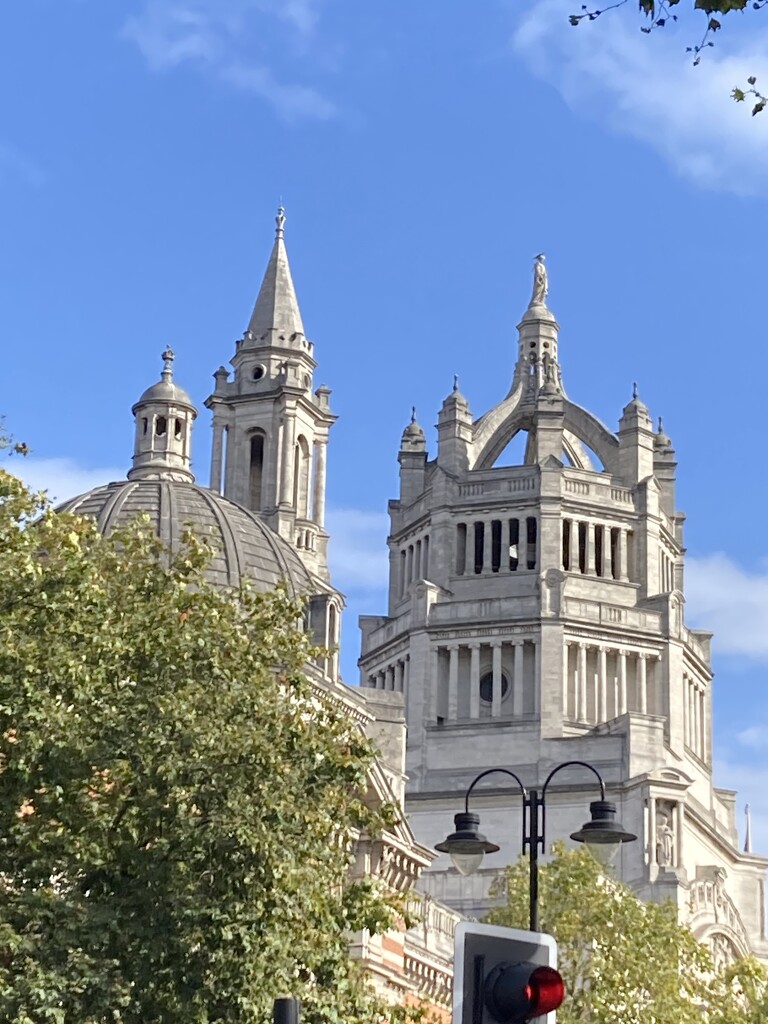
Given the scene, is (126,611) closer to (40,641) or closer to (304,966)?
(40,641)

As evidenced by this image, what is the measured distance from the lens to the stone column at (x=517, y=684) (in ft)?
353

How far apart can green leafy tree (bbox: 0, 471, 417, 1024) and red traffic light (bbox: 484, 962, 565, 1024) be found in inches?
593

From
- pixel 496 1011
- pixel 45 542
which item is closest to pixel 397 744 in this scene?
pixel 45 542

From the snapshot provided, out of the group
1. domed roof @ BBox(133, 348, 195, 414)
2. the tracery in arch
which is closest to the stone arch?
the tracery in arch

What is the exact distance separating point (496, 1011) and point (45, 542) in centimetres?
2062

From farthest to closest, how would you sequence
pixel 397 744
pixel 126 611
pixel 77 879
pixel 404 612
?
pixel 404 612 → pixel 397 744 → pixel 126 611 → pixel 77 879

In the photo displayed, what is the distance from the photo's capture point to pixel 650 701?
110 metres

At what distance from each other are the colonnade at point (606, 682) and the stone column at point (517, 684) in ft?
7.39

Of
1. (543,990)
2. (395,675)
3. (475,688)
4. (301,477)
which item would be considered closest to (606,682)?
(475,688)

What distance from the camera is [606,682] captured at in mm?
109125

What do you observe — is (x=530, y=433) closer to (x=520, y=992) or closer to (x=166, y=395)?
(x=166, y=395)

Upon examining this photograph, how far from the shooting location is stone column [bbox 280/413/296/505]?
99000mm

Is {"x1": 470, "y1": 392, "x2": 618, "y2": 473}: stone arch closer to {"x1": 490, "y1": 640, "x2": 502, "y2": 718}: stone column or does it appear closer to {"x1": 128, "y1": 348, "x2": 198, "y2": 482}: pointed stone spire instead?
{"x1": 490, "y1": 640, "x2": 502, "y2": 718}: stone column

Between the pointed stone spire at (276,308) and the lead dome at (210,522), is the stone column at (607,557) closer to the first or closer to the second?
the pointed stone spire at (276,308)
